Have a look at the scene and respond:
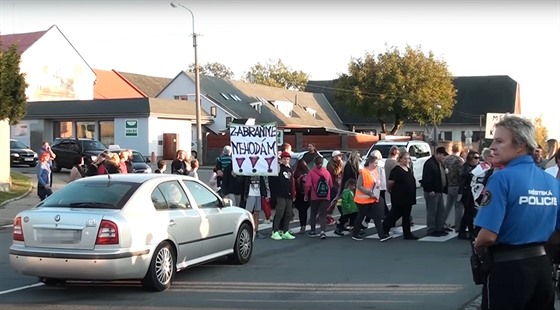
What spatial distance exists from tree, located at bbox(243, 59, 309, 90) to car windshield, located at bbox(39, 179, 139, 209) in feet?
327

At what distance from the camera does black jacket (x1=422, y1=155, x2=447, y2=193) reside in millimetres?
13609

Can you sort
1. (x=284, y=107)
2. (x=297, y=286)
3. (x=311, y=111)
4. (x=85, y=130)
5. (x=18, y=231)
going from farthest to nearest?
(x=311, y=111), (x=284, y=107), (x=85, y=130), (x=297, y=286), (x=18, y=231)

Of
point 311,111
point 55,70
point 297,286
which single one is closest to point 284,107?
point 311,111

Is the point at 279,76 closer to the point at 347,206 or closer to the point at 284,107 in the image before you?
the point at 284,107

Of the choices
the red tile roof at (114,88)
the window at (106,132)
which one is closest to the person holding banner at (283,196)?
the window at (106,132)

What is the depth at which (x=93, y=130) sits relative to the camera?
1827 inches

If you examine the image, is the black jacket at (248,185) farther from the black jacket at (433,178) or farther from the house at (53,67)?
the house at (53,67)

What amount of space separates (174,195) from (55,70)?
54.3 m

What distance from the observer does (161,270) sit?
854cm

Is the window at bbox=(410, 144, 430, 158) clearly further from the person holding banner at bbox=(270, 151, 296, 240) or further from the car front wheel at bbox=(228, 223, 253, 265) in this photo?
the car front wheel at bbox=(228, 223, 253, 265)

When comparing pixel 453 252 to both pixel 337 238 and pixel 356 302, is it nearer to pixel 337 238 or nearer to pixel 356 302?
pixel 337 238

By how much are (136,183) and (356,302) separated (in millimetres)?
3099

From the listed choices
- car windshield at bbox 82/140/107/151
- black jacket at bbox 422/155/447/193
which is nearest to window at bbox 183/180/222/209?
black jacket at bbox 422/155/447/193

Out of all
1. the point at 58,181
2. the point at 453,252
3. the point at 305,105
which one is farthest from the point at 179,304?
the point at 305,105
